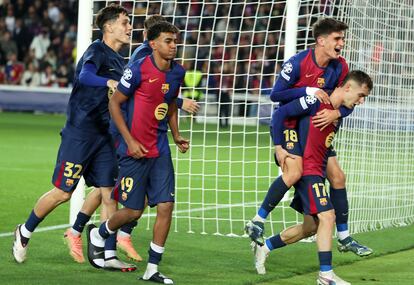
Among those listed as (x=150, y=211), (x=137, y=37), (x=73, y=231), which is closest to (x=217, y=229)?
(x=150, y=211)

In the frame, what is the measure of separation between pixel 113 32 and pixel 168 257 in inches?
75.3

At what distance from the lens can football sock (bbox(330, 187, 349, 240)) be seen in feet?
30.0

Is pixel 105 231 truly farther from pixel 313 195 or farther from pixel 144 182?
pixel 313 195

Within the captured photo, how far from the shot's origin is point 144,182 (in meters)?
8.23

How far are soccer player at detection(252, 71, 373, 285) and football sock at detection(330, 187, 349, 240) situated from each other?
0.59 m

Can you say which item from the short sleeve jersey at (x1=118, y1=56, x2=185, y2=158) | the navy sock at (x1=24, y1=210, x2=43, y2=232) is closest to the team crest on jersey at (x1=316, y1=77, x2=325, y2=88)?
the short sleeve jersey at (x1=118, y1=56, x2=185, y2=158)

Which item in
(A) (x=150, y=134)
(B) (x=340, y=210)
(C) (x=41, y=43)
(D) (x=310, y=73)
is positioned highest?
(C) (x=41, y=43)

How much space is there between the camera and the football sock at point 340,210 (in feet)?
30.0

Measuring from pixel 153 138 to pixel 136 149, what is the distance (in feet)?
0.78

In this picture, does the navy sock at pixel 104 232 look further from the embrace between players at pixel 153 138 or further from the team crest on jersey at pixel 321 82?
the team crest on jersey at pixel 321 82

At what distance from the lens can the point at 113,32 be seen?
9.07 meters

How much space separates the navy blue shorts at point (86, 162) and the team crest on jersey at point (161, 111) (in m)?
1.05

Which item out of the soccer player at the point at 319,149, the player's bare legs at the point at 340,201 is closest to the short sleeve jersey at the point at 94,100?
the soccer player at the point at 319,149

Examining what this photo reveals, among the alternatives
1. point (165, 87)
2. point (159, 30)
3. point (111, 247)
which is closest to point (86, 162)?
point (111, 247)
